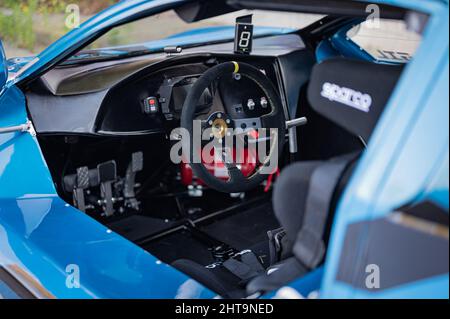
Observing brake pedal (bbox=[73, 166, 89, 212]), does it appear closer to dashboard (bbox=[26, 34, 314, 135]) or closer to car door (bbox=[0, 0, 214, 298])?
dashboard (bbox=[26, 34, 314, 135])

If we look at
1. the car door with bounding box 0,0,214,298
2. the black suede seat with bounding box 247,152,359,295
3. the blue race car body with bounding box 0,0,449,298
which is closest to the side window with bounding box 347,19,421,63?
the blue race car body with bounding box 0,0,449,298

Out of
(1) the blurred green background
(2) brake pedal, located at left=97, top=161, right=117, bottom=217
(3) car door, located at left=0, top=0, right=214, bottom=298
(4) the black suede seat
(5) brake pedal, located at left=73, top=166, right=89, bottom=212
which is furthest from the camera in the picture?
(1) the blurred green background

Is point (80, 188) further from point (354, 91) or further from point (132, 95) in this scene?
point (354, 91)

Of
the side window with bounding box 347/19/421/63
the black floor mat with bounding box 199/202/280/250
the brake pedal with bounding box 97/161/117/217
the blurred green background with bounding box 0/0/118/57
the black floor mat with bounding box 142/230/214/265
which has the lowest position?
the black floor mat with bounding box 199/202/280/250

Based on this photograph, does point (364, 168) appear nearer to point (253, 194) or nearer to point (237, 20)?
point (237, 20)

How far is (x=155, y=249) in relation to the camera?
3031 millimetres

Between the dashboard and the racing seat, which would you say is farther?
the dashboard

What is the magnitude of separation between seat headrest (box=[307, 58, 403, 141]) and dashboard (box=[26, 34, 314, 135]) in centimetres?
101

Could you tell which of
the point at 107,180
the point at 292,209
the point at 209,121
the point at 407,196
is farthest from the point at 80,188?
the point at 407,196

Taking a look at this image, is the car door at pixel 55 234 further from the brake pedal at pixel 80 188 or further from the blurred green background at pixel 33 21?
the blurred green background at pixel 33 21

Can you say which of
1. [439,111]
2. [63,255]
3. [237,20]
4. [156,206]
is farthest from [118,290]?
[156,206]

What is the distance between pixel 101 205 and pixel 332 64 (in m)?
1.75

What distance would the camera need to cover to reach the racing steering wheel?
2332mm

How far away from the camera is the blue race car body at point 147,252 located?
1232 mm
